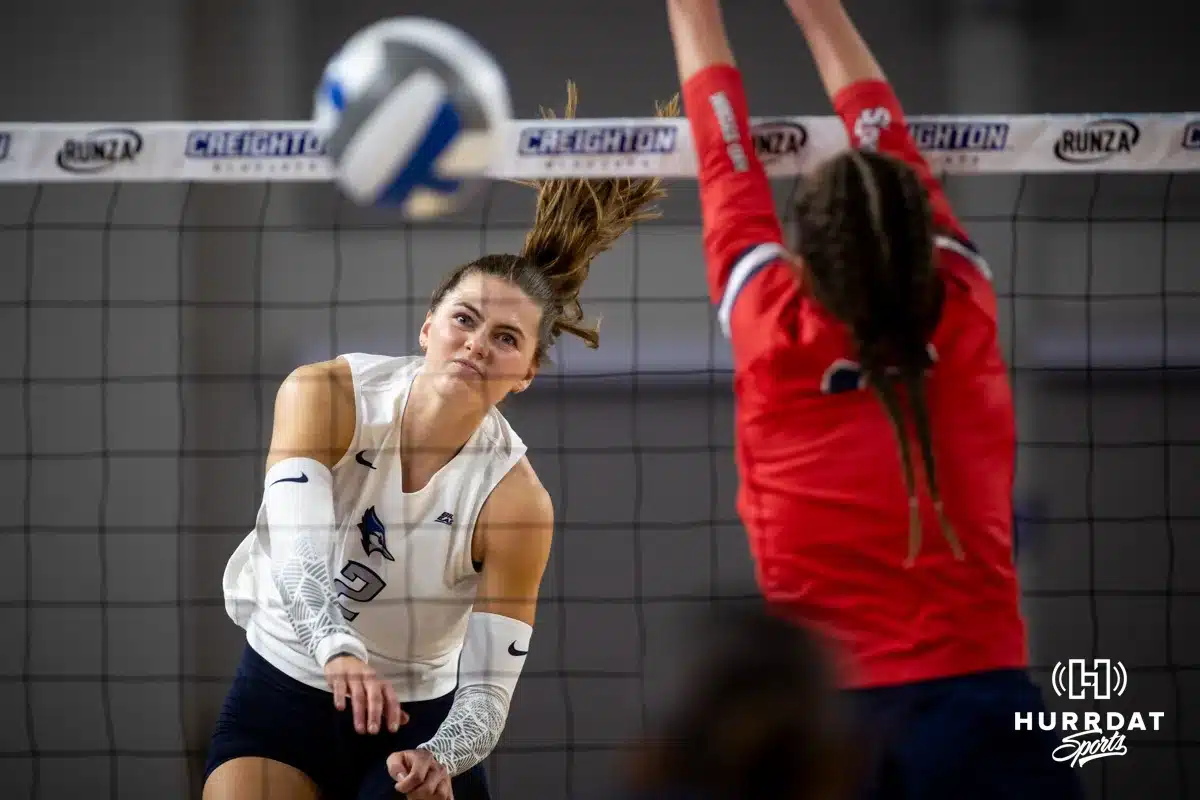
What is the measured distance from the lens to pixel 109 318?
5875 mm

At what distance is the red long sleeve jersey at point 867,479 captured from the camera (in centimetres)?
227

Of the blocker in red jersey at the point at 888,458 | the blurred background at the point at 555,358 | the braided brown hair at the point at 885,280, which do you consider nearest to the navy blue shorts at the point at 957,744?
the blocker in red jersey at the point at 888,458

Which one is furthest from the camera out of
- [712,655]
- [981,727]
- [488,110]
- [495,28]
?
[495,28]

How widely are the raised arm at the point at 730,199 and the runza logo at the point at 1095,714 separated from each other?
2422mm

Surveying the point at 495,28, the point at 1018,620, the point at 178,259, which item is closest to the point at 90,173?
the point at 1018,620

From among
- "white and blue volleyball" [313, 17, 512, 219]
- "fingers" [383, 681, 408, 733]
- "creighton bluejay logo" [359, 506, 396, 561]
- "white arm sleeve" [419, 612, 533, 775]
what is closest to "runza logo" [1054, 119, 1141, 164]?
"white and blue volleyball" [313, 17, 512, 219]

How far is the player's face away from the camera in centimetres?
335

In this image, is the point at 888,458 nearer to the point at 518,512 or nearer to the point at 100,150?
the point at 518,512

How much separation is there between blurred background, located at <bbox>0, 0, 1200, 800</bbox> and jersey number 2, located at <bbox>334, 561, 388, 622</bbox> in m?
2.34

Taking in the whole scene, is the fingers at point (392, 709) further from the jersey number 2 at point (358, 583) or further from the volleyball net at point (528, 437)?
the volleyball net at point (528, 437)

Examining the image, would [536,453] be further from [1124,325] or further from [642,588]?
[1124,325]

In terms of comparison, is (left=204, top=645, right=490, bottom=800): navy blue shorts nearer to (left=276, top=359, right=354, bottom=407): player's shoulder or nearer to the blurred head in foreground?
(left=276, top=359, right=354, bottom=407): player's shoulder

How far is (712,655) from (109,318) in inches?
196

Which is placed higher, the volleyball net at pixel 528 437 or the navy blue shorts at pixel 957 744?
the volleyball net at pixel 528 437
